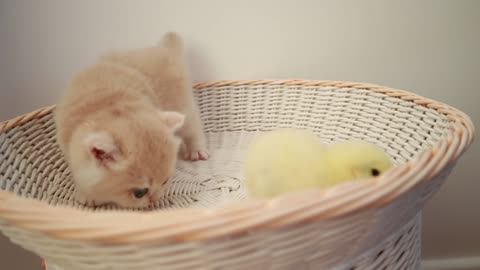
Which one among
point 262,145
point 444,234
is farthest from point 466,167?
point 262,145

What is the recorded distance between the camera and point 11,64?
4.09 ft

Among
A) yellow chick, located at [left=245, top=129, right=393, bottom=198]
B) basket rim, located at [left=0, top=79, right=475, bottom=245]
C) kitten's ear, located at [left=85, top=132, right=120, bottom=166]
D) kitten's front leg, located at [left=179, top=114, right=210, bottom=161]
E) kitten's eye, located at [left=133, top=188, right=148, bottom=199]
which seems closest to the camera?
basket rim, located at [left=0, top=79, right=475, bottom=245]

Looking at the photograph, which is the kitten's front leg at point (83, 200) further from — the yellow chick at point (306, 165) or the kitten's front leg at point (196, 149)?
the yellow chick at point (306, 165)

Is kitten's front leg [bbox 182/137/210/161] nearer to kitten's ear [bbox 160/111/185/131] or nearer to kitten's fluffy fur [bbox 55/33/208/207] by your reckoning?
kitten's fluffy fur [bbox 55/33/208/207]

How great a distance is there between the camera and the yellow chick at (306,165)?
59 cm

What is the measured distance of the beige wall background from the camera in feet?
3.99

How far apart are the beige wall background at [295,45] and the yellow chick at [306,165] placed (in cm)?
72

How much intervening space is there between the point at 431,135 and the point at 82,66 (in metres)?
1.08

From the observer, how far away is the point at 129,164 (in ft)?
2.59

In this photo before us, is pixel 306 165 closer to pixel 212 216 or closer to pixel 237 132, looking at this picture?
pixel 212 216

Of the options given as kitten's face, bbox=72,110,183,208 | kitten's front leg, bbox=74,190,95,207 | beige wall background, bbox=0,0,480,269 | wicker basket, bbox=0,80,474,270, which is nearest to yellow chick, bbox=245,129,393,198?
wicker basket, bbox=0,80,474,270

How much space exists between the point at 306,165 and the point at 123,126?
40 cm

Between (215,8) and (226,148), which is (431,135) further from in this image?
(215,8)

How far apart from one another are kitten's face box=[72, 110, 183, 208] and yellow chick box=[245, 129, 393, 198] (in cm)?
27
